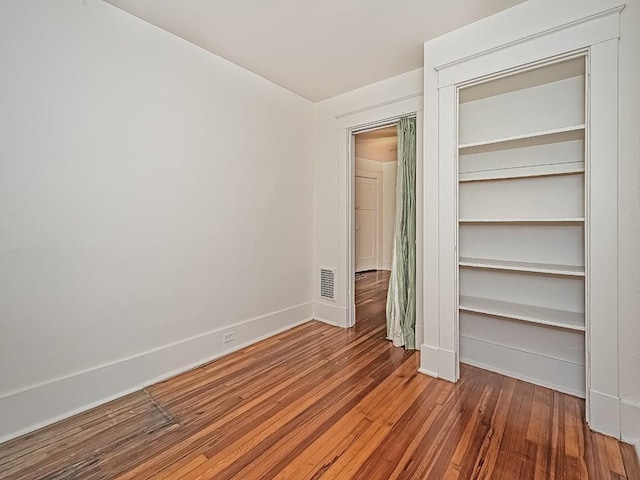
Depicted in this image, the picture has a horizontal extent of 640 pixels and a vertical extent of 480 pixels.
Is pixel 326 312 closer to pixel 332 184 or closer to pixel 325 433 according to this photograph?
pixel 332 184

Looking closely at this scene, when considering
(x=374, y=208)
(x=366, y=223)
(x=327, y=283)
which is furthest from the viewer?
(x=374, y=208)

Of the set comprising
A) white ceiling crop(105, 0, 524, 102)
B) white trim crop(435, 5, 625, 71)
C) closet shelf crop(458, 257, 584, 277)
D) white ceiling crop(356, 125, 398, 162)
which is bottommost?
closet shelf crop(458, 257, 584, 277)

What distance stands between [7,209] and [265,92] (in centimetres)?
229

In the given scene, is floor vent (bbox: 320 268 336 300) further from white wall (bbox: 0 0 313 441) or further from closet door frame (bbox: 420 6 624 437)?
closet door frame (bbox: 420 6 624 437)

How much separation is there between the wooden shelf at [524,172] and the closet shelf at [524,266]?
67 cm

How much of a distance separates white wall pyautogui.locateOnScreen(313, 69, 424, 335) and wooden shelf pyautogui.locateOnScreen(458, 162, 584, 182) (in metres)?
1.18

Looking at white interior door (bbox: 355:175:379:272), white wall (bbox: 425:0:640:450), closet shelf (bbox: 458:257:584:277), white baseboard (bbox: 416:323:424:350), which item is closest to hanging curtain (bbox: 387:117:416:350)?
white baseboard (bbox: 416:323:424:350)

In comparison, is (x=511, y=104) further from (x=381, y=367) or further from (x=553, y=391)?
(x=381, y=367)

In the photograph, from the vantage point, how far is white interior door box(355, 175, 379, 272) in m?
7.00

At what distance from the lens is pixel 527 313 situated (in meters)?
2.29

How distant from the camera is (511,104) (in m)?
2.47

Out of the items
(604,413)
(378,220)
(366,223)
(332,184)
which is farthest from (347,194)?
(378,220)

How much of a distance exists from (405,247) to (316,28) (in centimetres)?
205

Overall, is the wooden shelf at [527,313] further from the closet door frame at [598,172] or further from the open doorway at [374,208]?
the open doorway at [374,208]
